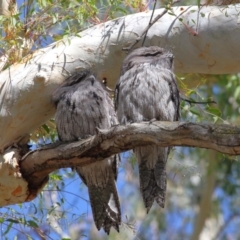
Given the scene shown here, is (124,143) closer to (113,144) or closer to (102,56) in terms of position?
(113,144)

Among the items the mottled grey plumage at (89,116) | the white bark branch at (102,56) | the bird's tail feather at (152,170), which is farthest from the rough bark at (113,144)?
the bird's tail feather at (152,170)

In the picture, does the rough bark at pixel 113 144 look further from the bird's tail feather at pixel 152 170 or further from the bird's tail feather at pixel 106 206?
the bird's tail feather at pixel 152 170

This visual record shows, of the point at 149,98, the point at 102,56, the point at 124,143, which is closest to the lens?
the point at 124,143

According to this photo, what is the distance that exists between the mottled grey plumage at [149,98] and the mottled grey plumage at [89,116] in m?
0.12

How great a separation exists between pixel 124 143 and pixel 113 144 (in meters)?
0.08

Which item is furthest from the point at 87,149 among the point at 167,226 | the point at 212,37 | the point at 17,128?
the point at 167,226

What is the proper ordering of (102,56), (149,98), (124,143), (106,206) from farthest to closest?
1. (106,206)
2. (149,98)
3. (102,56)
4. (124,143)

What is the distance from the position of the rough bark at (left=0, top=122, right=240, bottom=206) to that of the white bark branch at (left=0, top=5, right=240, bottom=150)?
27cm

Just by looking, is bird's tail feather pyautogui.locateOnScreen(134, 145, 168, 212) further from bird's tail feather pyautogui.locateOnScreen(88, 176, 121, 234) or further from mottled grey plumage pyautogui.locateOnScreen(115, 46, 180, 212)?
bird's tail feather pyautogui.locateOnScreen(88, 176, 121, 234)

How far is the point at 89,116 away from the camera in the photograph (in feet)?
14.9

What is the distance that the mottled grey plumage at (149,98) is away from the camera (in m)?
4.46

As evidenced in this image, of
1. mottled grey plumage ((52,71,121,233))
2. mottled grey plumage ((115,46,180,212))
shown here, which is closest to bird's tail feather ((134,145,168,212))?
mottled grey plumage ((115,46,180,212))

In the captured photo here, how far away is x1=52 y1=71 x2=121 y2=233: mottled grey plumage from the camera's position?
4488mm

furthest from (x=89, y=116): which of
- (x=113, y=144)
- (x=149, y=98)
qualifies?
(x=113, y=144)
